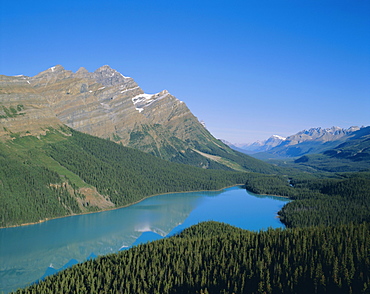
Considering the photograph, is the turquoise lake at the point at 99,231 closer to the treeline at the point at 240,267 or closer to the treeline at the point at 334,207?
the treeline at the point at 334,207

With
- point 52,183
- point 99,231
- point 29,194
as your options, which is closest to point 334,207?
point 99,231

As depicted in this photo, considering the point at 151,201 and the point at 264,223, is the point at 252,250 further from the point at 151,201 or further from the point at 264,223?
the point at 151,201

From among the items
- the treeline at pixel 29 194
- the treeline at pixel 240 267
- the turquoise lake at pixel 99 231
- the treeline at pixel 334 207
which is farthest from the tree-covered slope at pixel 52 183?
the treeline at pixel 334 207

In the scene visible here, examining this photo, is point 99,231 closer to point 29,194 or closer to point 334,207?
point 29,194

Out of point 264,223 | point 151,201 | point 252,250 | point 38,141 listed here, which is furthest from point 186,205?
point 252,250

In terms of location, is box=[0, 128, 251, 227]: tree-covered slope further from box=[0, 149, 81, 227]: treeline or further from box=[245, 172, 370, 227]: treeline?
box=[245, 172, 370, 227]: treeline
